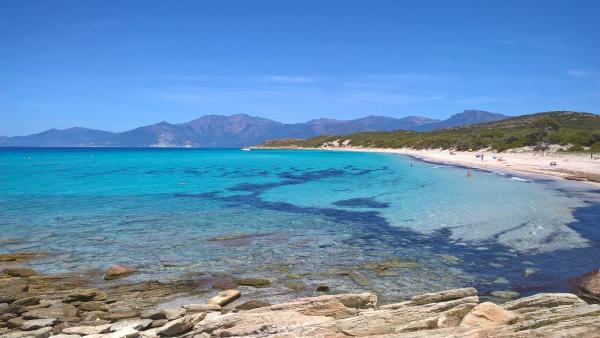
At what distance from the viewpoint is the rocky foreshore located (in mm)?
7422

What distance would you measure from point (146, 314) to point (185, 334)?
2509mm

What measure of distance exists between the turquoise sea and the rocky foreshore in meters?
2.31

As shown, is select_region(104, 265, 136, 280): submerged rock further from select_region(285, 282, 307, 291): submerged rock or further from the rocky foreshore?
select_region(285, 282, 307, 291): submerged rock

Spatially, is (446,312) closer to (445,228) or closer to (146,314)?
(146,314)

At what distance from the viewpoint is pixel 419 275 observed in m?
15.6

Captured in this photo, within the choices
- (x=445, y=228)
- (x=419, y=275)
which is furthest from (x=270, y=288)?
(x=445, y=228)

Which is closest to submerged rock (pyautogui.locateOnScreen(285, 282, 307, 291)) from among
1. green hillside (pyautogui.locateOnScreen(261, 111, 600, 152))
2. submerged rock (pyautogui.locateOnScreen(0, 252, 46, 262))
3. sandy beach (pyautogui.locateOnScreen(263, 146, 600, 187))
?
submerged rock (pyautogui.locateOnScreen(0, 252, 46, 262))

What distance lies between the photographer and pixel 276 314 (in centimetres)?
940

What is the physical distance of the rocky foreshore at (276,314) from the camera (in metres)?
7.42

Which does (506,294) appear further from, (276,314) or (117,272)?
(117,272)

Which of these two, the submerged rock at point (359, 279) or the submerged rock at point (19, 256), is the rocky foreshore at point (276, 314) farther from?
the submerged rock at point (359, 279)

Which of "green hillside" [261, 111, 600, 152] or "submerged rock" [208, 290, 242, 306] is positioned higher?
"green hillside" [261, 111, 600, 152]

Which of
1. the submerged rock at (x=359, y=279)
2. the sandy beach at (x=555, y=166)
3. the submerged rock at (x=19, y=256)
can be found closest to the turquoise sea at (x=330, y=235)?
the submerged rock at (x=359, y=279)

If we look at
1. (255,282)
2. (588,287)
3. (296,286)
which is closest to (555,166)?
(588,287)
